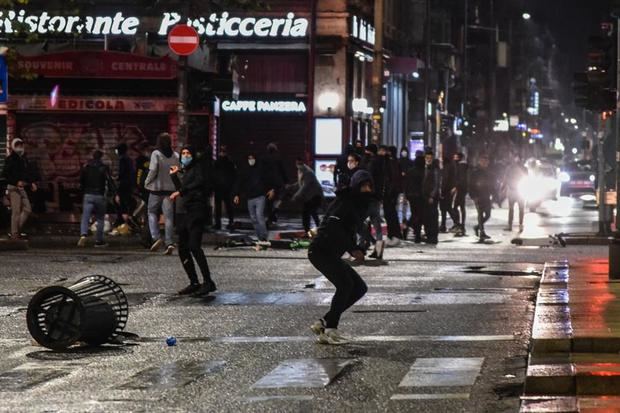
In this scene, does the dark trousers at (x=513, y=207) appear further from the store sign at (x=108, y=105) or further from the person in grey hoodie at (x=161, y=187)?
the person in grey hoodie at (x=161, y=187)

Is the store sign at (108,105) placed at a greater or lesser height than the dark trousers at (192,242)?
greater

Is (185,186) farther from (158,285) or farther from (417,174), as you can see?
(417,174)

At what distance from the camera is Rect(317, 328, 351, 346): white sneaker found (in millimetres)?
13312

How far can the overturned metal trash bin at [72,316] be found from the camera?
42.2ft

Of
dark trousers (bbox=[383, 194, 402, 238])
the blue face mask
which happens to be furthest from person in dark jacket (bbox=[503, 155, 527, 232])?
the blue face mask

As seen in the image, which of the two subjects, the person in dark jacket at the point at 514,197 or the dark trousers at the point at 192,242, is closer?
the dark trousers at the point at 192,242

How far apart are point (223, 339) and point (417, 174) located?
1604 cm

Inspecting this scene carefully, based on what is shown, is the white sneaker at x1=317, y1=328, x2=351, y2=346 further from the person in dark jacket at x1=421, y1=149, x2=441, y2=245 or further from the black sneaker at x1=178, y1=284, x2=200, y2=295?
the person in dark jacket at x1=421, y1=149, x2=441, y2=245

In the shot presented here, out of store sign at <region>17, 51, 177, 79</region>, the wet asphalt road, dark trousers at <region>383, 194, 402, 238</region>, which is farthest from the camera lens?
store sign at <region>17, 51, 177, 79</region>

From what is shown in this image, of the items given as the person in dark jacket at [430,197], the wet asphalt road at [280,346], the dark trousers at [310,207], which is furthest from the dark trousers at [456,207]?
the wet asphalt road at [280,346]

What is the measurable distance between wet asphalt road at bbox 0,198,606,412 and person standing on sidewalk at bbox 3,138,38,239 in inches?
140

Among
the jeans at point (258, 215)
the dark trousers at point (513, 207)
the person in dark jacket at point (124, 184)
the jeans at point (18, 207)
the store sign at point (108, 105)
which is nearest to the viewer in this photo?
the jeans at point (18, 207)

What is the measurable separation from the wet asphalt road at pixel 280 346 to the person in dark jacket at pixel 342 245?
1.29 feet

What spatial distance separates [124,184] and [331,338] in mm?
15340
